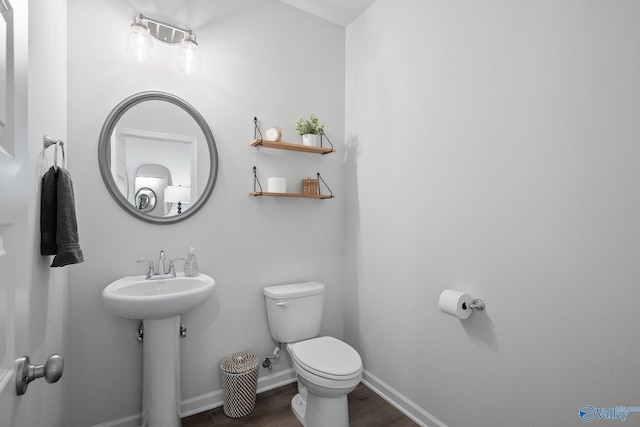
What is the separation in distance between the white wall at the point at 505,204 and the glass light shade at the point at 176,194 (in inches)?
49.1

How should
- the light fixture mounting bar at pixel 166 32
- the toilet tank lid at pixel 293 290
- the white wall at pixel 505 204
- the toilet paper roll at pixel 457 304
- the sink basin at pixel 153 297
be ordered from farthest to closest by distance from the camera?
the toilet tank lid at pixel 293 290 → the light fixture mounting bar at pixel 166 32 → the toilet paper roll at pixel 457 304 → the sink basin at pixel 153 297 → the white wall at pixel 505 204

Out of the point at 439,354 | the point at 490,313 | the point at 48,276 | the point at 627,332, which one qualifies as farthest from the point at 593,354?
the point at 48,276

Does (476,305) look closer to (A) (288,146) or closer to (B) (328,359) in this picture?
(B) (328,359)

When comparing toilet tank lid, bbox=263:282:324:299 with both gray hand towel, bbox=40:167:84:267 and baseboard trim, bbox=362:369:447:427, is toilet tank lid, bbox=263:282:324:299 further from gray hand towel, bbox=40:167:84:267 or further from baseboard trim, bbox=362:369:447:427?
gray hand towel, bbox=40:167:84:267

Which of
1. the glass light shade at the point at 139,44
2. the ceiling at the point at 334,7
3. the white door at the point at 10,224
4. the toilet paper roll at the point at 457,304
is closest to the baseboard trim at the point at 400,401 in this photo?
the toilet paper roll at the point at 457,304

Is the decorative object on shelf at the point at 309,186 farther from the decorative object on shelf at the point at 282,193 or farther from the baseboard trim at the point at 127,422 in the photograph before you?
the baseboard trim at the point at 127,422

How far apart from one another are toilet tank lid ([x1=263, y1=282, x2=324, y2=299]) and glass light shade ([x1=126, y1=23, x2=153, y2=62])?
1.62 m

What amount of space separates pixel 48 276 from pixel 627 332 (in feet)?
7.17

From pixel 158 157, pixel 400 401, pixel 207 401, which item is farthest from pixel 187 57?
pixel 400 401

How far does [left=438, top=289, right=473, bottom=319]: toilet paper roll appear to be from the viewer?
1.51m

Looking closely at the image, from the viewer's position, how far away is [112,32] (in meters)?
1.71

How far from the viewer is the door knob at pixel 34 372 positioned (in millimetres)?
609

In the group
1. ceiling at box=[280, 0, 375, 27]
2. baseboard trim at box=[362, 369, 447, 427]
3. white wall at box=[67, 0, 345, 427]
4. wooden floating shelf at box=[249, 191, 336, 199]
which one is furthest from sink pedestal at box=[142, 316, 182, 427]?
ceiling at box=[280, 0, 375, 27]

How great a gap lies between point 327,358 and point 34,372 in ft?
4.42
